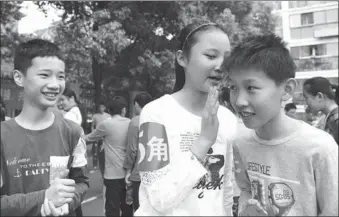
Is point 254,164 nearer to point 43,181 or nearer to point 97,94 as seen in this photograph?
point 43,181

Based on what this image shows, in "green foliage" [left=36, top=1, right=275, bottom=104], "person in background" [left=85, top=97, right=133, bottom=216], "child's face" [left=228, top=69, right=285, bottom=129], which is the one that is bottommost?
"person in background" [left=85, top=97, right=133, bottom=216]

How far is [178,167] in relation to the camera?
132 centimetres

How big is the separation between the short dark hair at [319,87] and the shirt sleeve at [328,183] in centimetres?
296

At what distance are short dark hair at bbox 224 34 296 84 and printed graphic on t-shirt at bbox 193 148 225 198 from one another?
365 mm

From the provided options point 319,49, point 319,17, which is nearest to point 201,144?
point 319,49

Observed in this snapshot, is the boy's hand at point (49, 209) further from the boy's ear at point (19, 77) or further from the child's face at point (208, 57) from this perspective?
the child's face at point (208, 57)

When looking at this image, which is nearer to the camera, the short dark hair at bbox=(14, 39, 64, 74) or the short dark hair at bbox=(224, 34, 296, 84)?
the short dark hair at bbox=(224, 34, 296, 84)

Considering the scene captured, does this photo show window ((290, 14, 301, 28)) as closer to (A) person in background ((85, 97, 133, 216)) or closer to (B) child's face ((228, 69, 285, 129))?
(A) person in background ((85, 97, 133, 216))

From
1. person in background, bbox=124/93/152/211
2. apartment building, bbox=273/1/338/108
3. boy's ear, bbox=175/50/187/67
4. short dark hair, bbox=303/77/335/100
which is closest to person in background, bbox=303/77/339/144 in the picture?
short dark hair, bbox=303/77/335/100

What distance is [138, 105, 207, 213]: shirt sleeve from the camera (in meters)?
1.27

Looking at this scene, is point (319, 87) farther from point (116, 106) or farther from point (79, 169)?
point (79, 169)

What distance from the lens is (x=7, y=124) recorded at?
1.71 meters

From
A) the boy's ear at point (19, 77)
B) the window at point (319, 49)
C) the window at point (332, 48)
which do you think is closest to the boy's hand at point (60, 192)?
the boy's ear at point (19, 77)

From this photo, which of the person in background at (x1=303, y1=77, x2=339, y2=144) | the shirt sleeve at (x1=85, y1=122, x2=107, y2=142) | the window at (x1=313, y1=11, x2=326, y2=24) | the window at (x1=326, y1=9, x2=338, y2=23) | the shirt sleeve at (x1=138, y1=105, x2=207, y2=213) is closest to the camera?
the shirt sleeve at (x1=138, y1=105, x2=207, y2=213)
